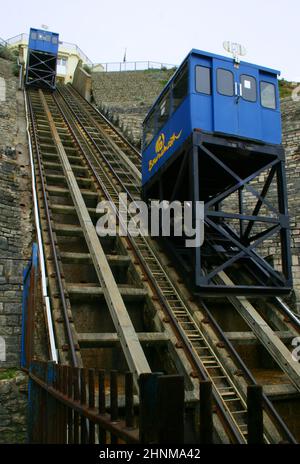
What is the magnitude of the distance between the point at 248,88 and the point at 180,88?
1.24 m

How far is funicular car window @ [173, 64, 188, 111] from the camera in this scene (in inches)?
302

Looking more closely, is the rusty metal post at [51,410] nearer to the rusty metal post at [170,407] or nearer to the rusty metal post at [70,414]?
the rusty metal post at [70,414]

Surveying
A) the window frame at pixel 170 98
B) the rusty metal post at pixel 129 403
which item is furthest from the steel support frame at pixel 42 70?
the rusty metal post at pixel 129 403

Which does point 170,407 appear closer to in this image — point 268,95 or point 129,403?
point 129,403

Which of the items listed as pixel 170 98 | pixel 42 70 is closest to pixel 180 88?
pixel 170 98

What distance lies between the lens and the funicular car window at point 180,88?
25.2ft

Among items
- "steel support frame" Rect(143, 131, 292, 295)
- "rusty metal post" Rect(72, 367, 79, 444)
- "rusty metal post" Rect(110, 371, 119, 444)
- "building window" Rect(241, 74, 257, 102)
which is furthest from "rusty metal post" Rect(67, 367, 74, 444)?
"building window" Rect(241, 74, 257, 102)

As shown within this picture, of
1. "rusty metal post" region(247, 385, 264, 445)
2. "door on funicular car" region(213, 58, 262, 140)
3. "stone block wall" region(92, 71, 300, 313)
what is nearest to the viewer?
"rusty metal post" region(247, 385, 264, 445)

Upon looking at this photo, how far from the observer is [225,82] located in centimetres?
762

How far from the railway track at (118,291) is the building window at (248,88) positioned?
3278mm

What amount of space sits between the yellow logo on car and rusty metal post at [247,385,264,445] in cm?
628

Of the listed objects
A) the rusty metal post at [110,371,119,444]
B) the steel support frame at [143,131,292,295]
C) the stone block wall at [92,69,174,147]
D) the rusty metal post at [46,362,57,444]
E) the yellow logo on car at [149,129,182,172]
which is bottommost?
the rusty metal post at [46,362,57,444]

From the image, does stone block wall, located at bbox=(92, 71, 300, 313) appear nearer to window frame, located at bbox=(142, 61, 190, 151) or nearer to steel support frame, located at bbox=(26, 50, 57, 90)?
steel support frame, located at bbox=(26, 50, 57, 90)
